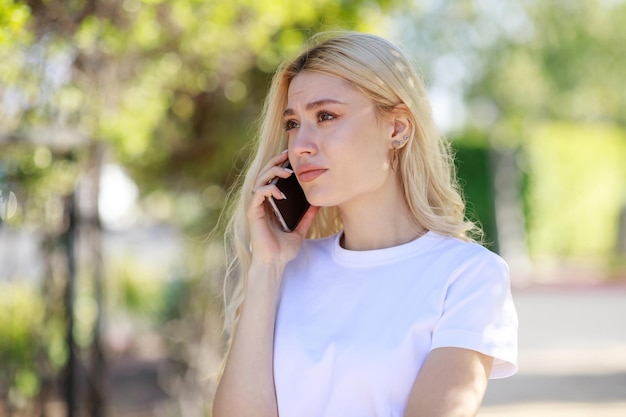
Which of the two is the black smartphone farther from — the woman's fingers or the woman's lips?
the woman's lips

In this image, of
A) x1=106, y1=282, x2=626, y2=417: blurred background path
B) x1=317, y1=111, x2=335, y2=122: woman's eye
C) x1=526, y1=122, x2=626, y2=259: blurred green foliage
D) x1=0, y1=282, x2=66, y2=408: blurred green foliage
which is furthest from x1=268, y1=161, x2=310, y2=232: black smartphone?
x1=526, y1=122, x2=626, y2=259: blurred green foliage

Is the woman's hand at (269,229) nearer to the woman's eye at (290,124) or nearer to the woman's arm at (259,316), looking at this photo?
the woman's arm at (259,316)

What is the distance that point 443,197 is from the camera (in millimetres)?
2291

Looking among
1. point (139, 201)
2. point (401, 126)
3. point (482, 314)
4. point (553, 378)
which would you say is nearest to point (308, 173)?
point (401, 126)

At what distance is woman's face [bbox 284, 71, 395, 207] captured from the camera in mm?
2133

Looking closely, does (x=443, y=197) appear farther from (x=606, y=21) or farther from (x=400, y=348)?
(x=606, y=21)

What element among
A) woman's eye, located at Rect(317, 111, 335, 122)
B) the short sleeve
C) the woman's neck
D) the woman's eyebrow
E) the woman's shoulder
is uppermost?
the woman's eyebrow

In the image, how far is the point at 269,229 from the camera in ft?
7.85

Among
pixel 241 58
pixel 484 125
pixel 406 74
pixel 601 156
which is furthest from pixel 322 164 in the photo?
pixel 601 156

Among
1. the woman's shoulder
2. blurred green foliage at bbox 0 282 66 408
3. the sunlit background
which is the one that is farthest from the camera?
blurred green foliage at bbox 0 282 66 408

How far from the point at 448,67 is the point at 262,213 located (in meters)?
16.9

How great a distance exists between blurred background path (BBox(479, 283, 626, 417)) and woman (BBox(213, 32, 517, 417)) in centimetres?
487

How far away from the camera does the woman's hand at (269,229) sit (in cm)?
233

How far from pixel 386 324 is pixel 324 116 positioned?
1.85ft
